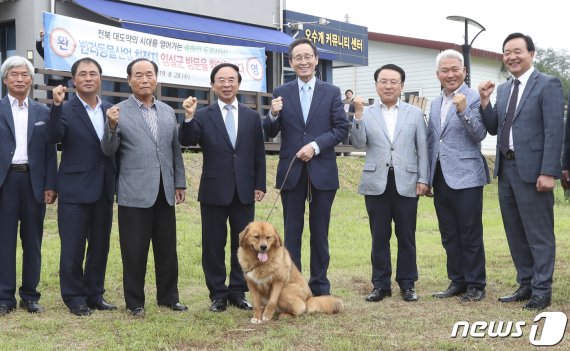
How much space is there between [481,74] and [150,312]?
85.2ft

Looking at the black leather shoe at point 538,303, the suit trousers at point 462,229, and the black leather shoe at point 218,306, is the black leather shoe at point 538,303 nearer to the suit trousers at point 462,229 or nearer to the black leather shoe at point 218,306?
the suit trousers at point 462,229

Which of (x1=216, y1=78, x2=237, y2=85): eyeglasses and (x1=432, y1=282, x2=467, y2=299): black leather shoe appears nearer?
(x1=216, y1=78, x2=237, y2=85): eyeglasses

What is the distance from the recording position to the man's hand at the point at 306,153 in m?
6.17

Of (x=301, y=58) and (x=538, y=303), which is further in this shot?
(x=301, y=58)

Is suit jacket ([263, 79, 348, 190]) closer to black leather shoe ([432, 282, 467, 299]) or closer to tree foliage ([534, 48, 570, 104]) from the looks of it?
black leather shoe ([432, 282, 467, 299])

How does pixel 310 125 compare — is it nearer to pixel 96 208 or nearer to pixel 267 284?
pixel 267 284

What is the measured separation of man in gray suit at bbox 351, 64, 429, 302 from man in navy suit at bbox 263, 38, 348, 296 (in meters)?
0.34

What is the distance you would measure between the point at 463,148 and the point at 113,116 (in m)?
3.10

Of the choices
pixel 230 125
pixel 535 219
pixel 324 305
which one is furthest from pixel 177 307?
pixel 535 219

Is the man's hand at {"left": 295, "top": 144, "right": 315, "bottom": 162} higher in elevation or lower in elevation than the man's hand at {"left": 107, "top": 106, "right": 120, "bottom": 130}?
lower

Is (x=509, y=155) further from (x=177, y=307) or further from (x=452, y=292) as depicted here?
(x=177, y=307)

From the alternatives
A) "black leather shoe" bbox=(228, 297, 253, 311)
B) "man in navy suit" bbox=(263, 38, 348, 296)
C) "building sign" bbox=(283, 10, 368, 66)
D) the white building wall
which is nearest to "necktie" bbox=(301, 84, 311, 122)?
"man in navy suit" bbox=(263, 38, 348, 296)

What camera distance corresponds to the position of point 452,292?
676 centimetres

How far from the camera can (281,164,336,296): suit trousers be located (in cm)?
636
